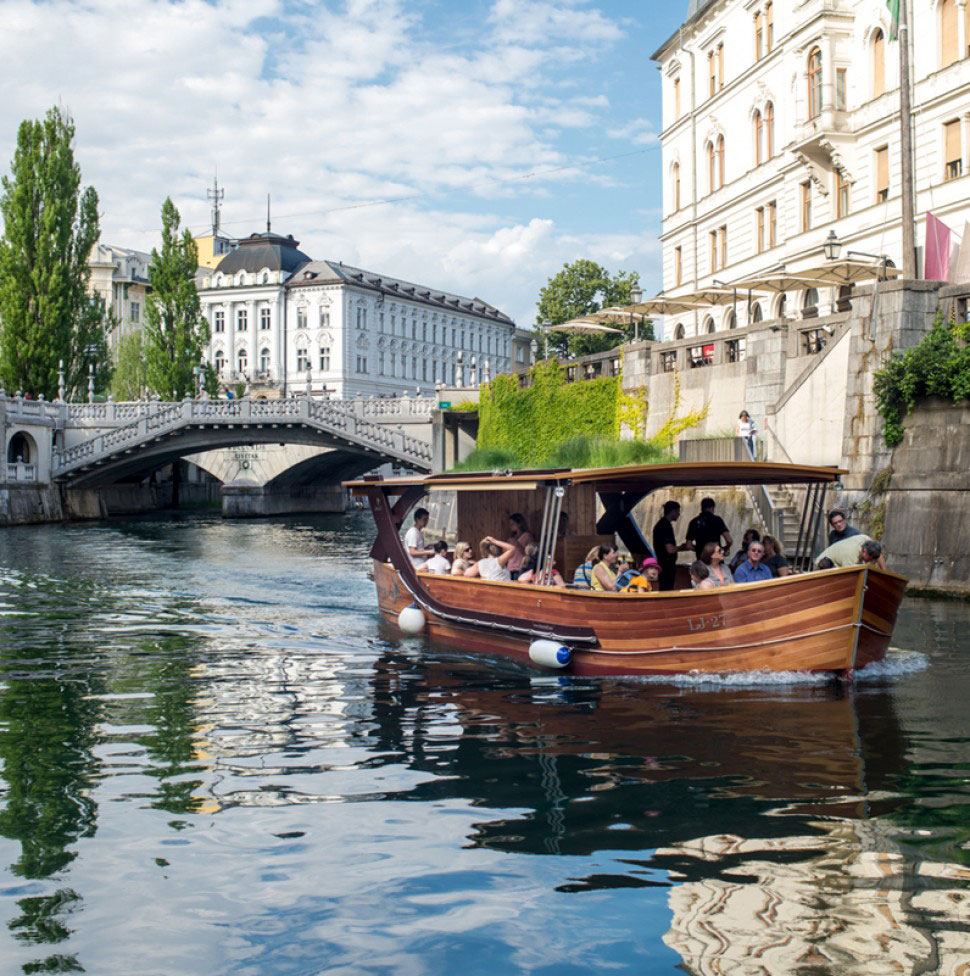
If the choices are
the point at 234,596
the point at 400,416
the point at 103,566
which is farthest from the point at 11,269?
the point at 234,596

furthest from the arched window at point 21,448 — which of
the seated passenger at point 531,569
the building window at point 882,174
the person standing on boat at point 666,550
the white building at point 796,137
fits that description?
the person standing on boat at point 666,550

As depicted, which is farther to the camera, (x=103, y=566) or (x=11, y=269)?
(x=11, y=269)

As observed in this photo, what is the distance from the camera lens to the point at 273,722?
454 inches

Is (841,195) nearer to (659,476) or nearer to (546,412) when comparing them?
(546,412)

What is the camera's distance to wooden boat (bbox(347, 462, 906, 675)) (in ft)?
41.4

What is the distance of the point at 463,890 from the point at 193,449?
5046 centimetres

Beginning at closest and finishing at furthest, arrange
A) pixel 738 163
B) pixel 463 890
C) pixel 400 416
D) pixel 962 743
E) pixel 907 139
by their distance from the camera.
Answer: pixel 463 890 < pixel 962 743 < pixel 907 139 < pixel 738 163 < pixel 400 416

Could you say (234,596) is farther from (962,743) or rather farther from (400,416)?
(400,416)

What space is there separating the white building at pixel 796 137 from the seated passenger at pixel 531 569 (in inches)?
732

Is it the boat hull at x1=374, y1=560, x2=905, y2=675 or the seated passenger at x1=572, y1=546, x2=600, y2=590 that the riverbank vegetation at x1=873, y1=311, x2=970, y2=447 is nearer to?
the boat hull at x1=374, y1=560, x2=905, y2=675

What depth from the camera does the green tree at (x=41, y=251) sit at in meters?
54.1

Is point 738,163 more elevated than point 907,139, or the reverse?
point 738,163

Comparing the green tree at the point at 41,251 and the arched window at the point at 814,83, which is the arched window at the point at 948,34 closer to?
the arched window at the point at 814,83

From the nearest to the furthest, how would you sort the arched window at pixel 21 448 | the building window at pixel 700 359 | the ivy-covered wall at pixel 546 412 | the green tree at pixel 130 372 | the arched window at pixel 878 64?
the building window at pixel 700 359 → the ivy-covered wall at pixel 546 412 → the arched window at pixel 878 64 → the arched window at pixel 21 448 → the green tree at pixel 130 372
